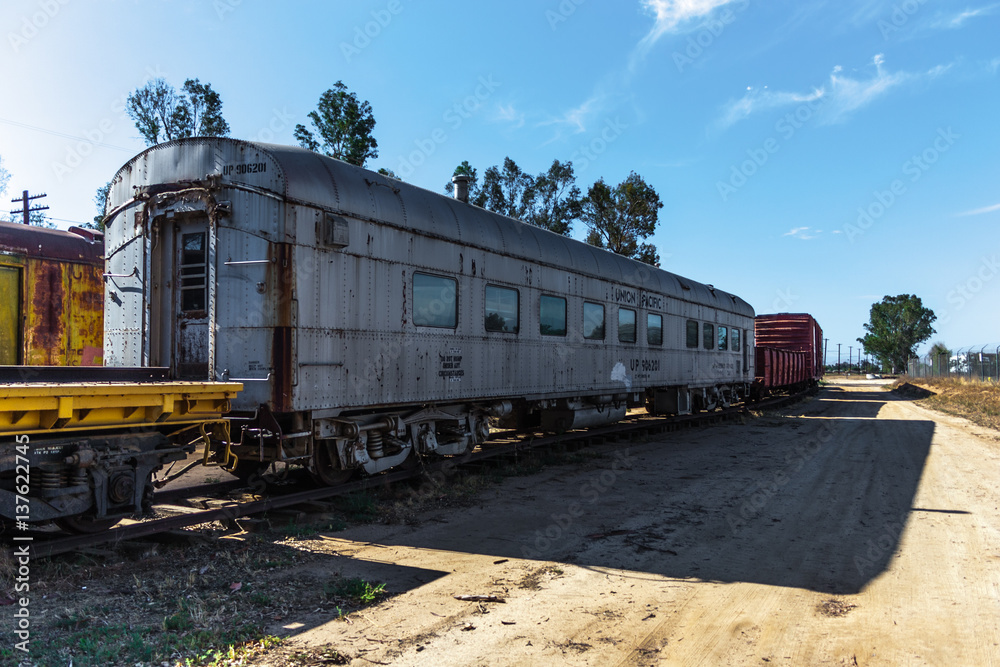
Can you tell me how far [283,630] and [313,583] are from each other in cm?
84

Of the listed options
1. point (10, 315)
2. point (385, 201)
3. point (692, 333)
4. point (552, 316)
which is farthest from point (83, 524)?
point (692, 333)

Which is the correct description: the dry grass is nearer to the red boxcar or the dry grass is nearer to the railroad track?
the red boxcar

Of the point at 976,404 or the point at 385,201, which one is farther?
the point at 976,404

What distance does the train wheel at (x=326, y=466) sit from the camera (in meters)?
7.32

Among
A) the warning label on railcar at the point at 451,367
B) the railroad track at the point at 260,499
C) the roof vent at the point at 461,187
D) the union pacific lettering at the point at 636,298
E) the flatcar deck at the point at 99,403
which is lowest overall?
the railroad track at the point at 260,499

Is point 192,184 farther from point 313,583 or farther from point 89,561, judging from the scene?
point 313,583

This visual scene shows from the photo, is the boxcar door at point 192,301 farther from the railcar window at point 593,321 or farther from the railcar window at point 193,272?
the railcar window at point 593,321

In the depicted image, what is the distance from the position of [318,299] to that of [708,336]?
13.7m

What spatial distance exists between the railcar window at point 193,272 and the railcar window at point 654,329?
982 centimetres

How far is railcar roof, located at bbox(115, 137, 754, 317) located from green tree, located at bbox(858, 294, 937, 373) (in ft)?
282

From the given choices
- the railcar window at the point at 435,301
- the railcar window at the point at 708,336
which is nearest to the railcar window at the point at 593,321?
the railcar window at the point at 435,301

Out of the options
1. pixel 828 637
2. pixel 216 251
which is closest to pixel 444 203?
pixel 216 251

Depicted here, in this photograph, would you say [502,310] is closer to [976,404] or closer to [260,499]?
[260,499]

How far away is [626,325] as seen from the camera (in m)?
13.3
